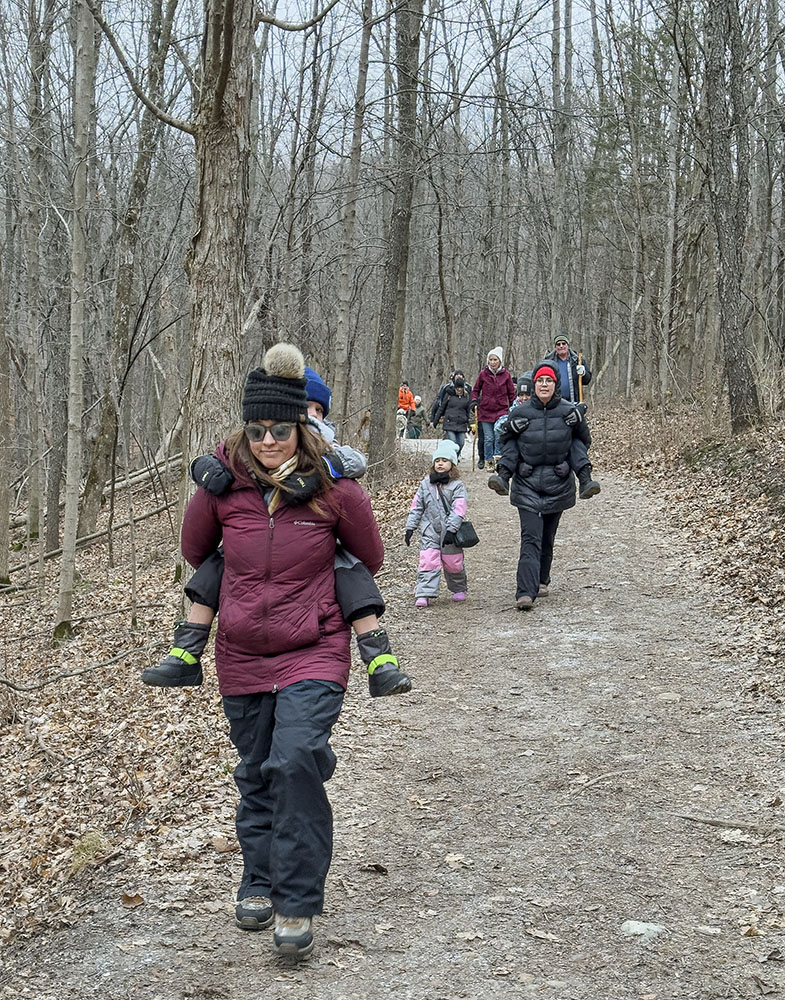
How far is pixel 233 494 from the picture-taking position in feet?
12.5

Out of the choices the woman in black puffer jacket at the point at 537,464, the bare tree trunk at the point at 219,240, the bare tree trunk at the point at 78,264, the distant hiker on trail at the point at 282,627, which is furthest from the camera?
the bare tree trunk at the point at 78,264

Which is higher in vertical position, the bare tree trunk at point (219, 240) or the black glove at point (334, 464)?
the bare tree trunk at point (219, 240)

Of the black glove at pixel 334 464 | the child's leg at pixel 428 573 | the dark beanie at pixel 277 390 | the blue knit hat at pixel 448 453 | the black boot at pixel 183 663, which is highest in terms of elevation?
the dark beanie at pixel 277 390

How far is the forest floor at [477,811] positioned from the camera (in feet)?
12.5

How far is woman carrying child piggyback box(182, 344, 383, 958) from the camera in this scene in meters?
3.63

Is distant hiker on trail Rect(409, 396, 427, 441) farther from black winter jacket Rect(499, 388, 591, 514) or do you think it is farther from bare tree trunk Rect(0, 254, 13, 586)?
black winter jacket Rect(499, 388, 591, 514)

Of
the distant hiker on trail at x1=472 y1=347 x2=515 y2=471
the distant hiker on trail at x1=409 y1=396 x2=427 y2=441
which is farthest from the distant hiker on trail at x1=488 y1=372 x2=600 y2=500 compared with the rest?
the distant hiker on trail at x1=409 y1=396 x2=427 y2=441

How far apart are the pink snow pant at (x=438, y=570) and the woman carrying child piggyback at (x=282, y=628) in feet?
19.2

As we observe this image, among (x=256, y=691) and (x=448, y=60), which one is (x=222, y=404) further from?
(x=448, y=60)

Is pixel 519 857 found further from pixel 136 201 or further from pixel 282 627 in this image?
pixel 136 201

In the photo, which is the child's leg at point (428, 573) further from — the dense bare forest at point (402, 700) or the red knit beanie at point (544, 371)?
the red knit beanie at point (544, 371)

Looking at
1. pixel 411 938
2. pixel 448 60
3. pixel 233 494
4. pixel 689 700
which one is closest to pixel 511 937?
pixel 411 938

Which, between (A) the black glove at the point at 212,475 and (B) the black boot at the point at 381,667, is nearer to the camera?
(B) the black boot at the point at 381,667

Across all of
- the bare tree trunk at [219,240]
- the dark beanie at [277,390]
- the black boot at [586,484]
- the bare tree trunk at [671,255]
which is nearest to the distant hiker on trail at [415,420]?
the bare tree trunk at [671,255]
